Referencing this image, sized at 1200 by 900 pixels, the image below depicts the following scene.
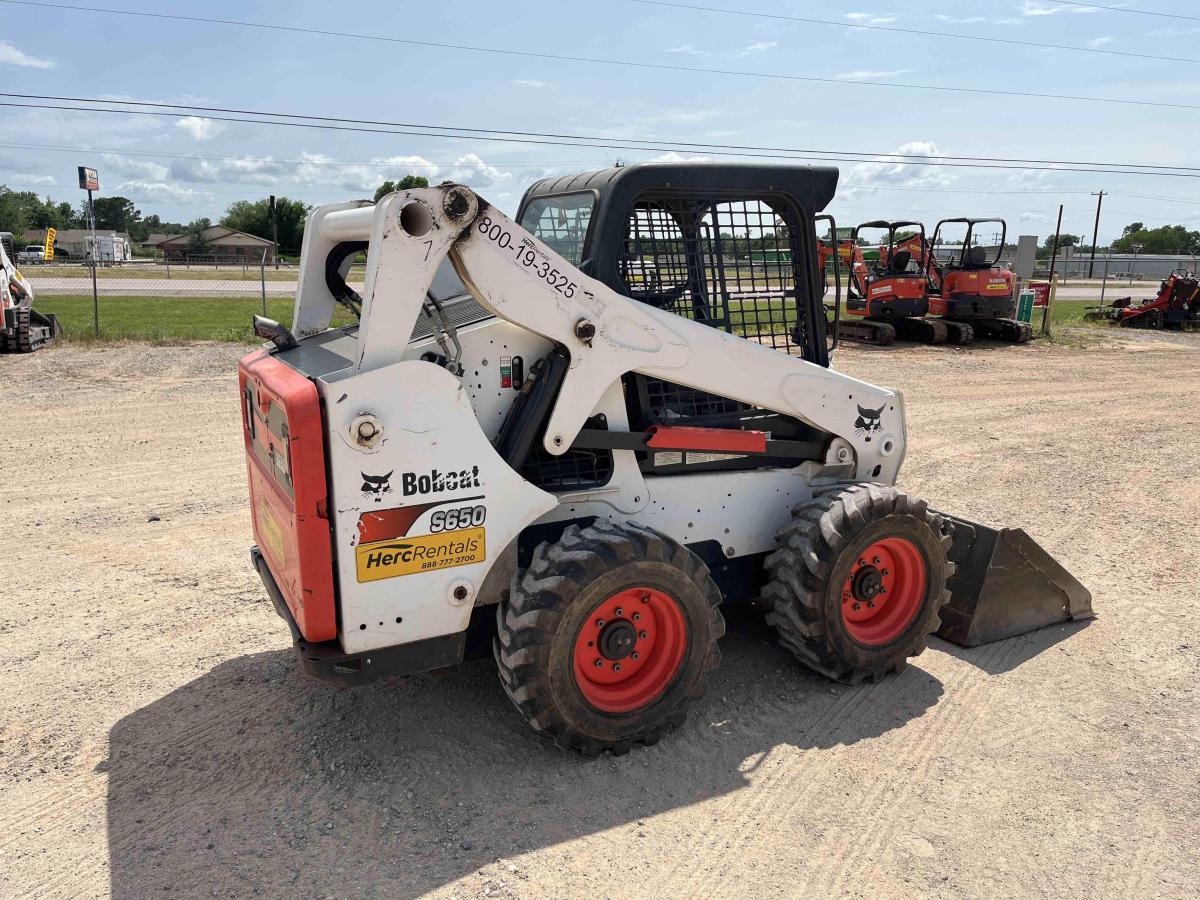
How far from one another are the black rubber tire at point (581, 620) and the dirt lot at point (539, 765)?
0.19 metres

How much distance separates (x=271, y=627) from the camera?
17.4 feet

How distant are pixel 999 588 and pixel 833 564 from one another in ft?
4.78

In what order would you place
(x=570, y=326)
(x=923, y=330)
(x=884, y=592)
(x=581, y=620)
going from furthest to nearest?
(x=923, y=330)
(x=884, y=592)
(x=570, y=326)
(x=581, y=620)

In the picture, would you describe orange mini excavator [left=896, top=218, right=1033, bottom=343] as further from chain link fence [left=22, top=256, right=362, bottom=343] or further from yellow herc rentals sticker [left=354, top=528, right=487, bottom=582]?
yellow herc rentals sticker [left=354, top=528, right=487, bottom=582]

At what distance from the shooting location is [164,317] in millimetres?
22609

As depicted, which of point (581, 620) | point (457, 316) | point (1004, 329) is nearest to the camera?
point (581, 620)

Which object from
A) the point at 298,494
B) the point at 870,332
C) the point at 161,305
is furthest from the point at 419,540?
the point at 161,305

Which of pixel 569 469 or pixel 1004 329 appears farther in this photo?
pixel 1004 329

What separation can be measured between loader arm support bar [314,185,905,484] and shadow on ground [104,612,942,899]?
4.25 ft

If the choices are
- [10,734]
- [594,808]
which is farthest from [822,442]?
[10,734]

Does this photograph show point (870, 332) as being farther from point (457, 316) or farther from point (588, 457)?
point (457, 316)

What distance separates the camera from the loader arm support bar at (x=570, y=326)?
11.3 ft

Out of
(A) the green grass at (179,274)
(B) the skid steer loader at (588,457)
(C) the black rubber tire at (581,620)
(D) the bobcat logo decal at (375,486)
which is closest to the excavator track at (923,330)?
(B) the skid steer loader at (588,457)

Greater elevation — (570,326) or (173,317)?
(570,326)
